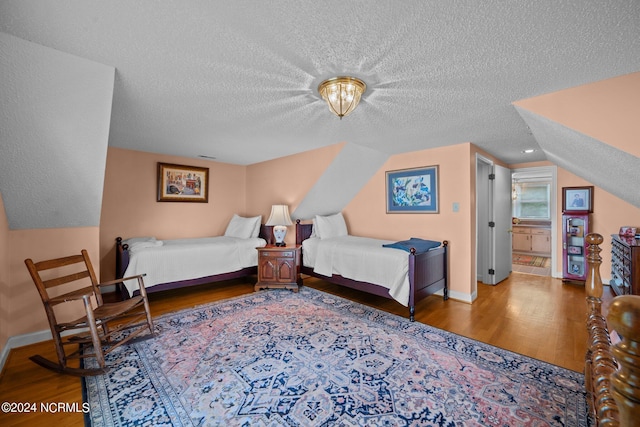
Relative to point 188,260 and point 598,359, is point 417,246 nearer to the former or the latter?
point 598,359

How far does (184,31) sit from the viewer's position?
1.41 meters

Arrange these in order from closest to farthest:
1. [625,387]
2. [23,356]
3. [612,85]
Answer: [625,387], [612,85], [23,356]

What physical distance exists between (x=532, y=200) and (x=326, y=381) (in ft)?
25.7

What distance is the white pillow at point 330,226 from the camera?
173 inches

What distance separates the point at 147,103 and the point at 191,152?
2007 millimetres

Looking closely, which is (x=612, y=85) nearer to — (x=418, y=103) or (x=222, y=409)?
(x=418, y=103)

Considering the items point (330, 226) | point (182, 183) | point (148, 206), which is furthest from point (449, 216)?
point (148, 206)

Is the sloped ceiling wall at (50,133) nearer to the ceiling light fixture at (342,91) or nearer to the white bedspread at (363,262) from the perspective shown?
the ceiling light fixture at (342,91)

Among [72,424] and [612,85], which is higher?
[612,85]

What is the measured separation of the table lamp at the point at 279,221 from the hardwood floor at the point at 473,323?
90cm

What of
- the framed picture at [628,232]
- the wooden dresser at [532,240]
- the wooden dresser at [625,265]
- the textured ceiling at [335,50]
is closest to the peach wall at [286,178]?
the textured ceiling at [335,50]

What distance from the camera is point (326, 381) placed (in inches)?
73.9

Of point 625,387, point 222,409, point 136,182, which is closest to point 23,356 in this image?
point 222,409

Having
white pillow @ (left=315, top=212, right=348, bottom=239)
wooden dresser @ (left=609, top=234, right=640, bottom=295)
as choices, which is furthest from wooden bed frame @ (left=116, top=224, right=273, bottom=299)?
wooden dresser @ (left=609, top=234, right=640, bottom=295)
